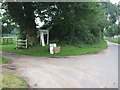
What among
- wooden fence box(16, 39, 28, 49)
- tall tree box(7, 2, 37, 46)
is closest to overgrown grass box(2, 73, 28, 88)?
tall tree box(7, 2, 37, 46)

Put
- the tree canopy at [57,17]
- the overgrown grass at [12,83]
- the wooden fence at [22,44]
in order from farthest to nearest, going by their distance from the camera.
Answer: the wooden fence at [22,44], the tree canopy at [57,17], the overgrown grass at [12,83]

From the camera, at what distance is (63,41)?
2370 centimetres

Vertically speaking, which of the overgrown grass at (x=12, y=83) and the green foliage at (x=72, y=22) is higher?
the green foliage at (x=72, y=22)

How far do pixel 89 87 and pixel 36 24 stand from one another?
1632cm

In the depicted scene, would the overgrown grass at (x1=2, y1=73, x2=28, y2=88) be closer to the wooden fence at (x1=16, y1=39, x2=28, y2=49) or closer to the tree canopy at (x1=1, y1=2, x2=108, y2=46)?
the tree canopy at (x1=1, y1=2, x2=108, y2=46)

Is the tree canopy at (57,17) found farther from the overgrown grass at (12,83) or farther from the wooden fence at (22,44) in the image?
the overgrown grass at (12,83)

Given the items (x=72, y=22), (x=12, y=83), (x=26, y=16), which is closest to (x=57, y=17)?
(x=72, y=22)

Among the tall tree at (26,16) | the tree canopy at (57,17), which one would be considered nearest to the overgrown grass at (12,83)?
the tree canopy at (57,17)

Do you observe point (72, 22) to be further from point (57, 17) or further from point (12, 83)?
point (12, 83)

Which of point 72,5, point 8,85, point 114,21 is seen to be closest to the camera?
point 8,85

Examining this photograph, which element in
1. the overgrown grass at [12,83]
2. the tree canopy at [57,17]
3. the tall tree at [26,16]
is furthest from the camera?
the tall tree at [26,16]

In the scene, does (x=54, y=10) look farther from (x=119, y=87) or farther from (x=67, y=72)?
(x=119, y=87)

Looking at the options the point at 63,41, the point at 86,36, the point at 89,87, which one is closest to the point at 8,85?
the point at 89,87

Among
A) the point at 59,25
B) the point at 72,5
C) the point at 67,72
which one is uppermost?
the point at 72,5
